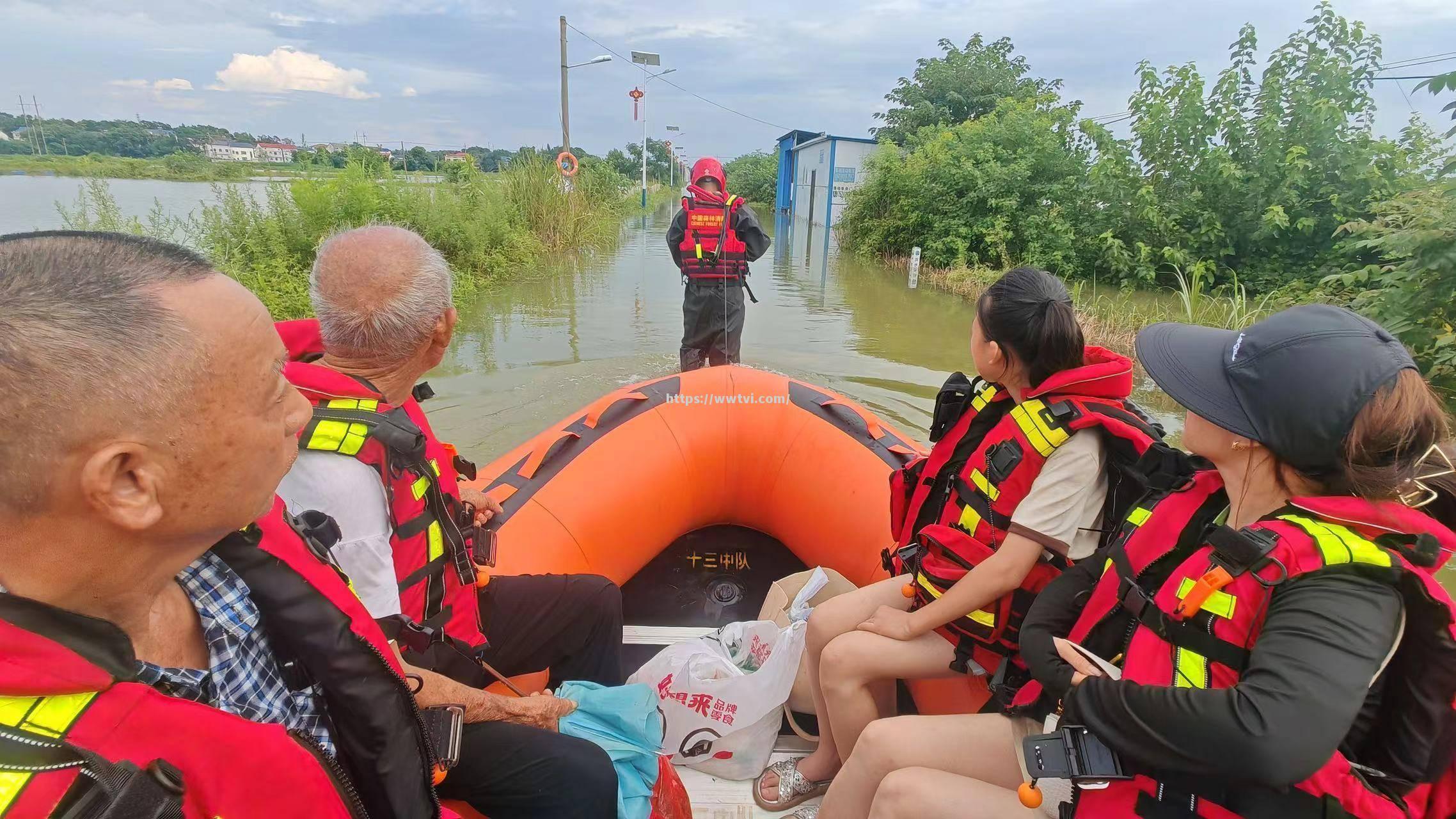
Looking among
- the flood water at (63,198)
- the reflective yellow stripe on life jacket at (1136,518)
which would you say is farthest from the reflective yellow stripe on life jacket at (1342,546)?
the flood water at (63,198)

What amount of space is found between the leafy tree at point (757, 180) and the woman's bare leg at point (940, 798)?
4014 cm

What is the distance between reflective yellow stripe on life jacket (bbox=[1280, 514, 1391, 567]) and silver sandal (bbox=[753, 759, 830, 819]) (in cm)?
121

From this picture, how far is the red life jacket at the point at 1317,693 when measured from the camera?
34.4 inches

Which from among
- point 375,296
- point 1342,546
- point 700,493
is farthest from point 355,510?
point 700,493

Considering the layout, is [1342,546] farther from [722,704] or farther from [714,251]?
[714,251]

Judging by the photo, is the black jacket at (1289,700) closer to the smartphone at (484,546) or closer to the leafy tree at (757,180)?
the smartphone at (484,546)

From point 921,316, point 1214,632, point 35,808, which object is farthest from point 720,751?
point 921,316

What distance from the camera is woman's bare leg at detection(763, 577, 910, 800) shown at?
1739mm

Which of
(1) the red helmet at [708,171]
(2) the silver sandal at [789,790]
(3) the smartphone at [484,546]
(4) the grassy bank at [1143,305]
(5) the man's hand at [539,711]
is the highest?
(1) the red helmet at [708,171]

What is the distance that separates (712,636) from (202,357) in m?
1.65

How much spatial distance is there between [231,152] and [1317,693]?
16686mm

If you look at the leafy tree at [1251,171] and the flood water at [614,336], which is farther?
the leafy tree at [1251,171]

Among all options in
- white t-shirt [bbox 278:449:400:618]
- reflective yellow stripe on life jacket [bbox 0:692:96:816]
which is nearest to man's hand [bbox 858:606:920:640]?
white t-shirt [bbox 278:449:400:618]

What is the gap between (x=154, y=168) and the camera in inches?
518
